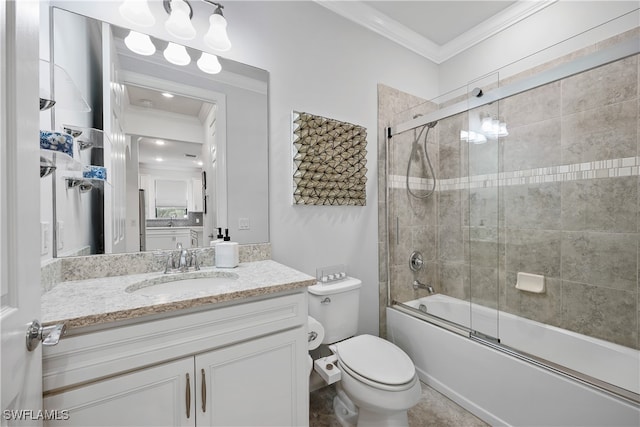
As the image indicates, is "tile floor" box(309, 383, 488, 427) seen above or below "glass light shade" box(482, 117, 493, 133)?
below

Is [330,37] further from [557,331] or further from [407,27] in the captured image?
[557,331]

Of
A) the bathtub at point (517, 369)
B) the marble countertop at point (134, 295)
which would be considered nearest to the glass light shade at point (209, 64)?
the marble countertop at point (134, 295)

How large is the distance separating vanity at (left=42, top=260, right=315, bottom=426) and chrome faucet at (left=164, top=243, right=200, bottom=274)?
0.27 ft

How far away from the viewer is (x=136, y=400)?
83 centimetres

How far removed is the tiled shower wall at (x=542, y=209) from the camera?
1.54 m

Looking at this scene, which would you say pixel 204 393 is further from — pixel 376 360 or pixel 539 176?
pixel 539 176

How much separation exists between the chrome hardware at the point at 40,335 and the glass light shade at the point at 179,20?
1.33 m

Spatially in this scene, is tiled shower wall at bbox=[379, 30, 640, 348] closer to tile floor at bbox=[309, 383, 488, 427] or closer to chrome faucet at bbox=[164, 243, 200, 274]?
tile floor at bbox=[309, 383, 488, 427]

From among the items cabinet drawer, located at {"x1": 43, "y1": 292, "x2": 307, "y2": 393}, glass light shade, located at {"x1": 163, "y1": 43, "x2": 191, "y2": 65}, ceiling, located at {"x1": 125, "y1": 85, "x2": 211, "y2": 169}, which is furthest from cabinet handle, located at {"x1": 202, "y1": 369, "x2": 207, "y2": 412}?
glass light shade, located at {"x1": 163, "y1": 43, "x2": 191, "y2": 65}

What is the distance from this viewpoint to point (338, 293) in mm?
1665

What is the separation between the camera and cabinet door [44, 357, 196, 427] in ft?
2.47

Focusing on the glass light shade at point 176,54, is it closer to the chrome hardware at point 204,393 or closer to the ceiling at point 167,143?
the ceiling at point 167,143

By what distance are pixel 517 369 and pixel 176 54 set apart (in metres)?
2.35

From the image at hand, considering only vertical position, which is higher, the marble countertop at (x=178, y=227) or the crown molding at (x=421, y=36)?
the crown molding at (x=421, y=36)
